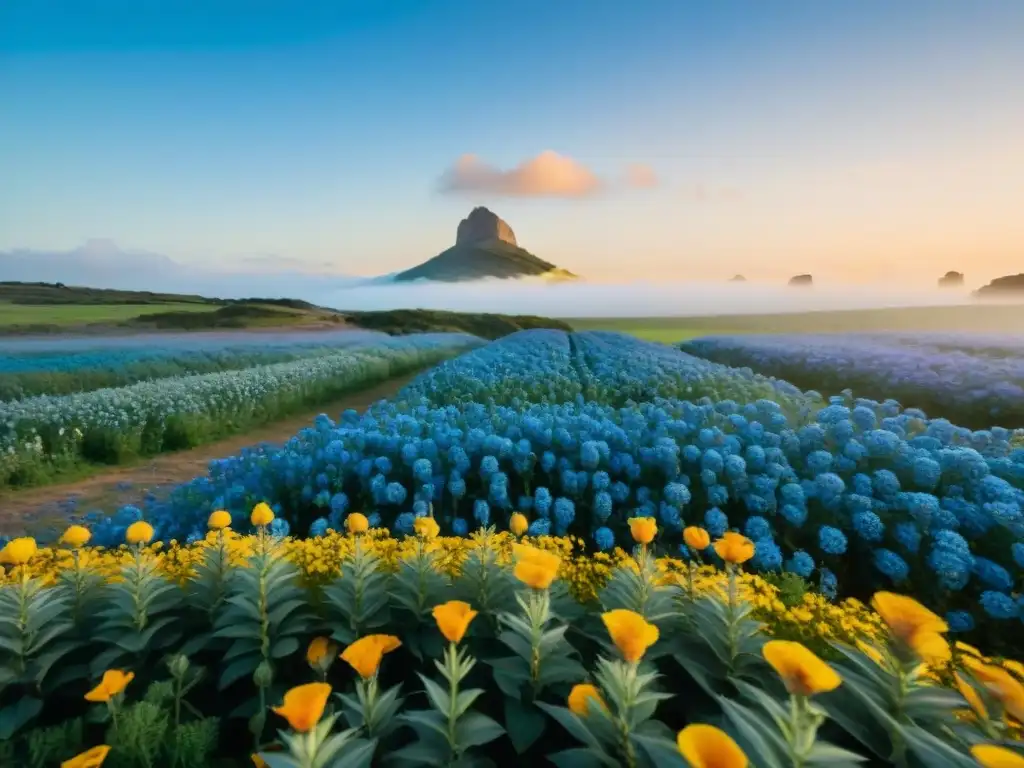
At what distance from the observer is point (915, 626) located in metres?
1.07

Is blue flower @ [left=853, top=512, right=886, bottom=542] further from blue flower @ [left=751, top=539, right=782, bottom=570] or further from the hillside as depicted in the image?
the hillside

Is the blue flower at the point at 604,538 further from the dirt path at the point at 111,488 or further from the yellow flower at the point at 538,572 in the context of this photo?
the dirt path at the point at 111,488

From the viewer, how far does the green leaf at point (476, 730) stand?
3.74ft

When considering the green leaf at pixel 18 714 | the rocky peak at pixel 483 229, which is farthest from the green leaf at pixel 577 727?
the rocky peak at pixel 483 229

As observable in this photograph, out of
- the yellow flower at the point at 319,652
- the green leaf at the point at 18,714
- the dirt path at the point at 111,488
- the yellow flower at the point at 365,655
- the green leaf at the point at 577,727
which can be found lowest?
the dirt path at the point at 111,488

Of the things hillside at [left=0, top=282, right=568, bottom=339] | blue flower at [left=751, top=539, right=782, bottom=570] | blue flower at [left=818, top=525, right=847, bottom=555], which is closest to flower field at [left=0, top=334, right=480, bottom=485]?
hillside at [left=0, top=282, right=568, bottom=339]

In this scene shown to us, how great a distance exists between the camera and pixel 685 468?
3.67 m

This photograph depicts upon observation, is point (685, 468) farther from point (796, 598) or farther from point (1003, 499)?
point (1003, 499)

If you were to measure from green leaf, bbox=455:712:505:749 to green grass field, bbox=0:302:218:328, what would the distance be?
22.9 feet

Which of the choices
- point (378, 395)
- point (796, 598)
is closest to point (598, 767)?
point (796, 598)

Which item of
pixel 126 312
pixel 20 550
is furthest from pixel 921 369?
pixel 126 312

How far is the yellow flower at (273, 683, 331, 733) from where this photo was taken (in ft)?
2.84

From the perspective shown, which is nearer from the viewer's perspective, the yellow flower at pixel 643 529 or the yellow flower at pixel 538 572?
the yellow flower at pixel 538 572

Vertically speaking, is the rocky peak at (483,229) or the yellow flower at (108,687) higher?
the rocky peak at (483,229)
